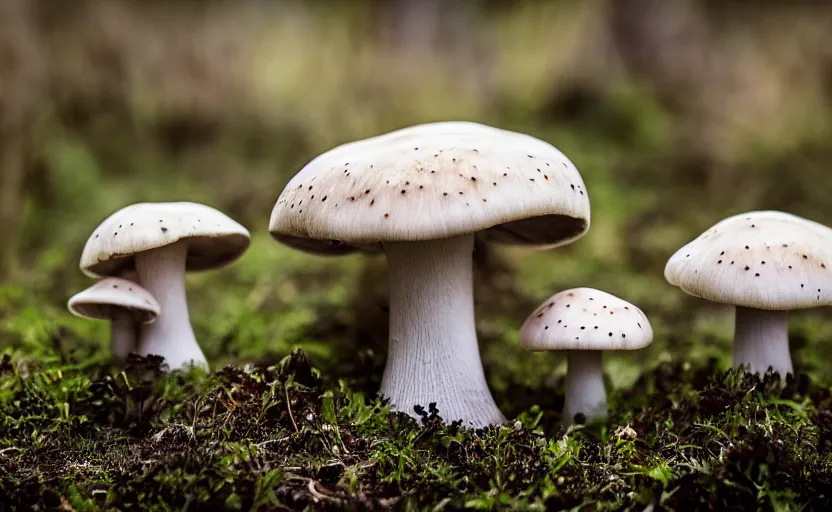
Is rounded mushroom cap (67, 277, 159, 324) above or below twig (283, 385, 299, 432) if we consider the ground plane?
above

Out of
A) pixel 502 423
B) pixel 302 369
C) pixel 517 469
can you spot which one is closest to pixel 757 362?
pixel 502 423

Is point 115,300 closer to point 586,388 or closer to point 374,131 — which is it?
point 586,388

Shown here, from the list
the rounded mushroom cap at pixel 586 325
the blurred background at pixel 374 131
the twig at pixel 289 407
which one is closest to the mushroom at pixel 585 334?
the rounded mushroom cap at pixel 586 325

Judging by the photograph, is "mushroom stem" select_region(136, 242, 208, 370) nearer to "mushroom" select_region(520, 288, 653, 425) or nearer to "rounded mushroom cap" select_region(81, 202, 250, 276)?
"rounded mushroom cap" select_region(81, 202, 250, 276)

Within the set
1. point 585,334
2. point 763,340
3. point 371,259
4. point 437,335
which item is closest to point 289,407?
point 437,335

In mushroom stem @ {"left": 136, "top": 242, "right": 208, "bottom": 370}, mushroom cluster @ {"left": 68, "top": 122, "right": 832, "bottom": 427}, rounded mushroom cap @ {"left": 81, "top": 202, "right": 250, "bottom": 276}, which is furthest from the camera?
mushroom stem @ {"left": 136, "top": 242, "right": 208, "bottom": 370}

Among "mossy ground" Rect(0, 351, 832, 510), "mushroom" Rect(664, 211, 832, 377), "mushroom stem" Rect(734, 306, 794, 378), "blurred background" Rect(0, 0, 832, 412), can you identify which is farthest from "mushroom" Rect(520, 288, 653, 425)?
"mushroom stem" Rect(734, 306, 794, 378)

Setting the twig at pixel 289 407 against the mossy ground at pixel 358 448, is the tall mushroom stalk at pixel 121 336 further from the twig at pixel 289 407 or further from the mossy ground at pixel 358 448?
the twig at pixel 289 407
